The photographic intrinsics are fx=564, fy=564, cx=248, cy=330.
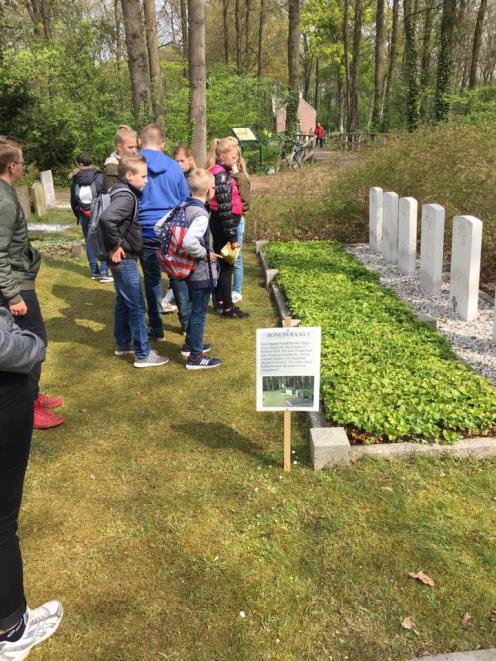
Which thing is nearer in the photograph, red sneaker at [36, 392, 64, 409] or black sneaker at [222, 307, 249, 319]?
red sneaker at [36, 392, 64, 409]

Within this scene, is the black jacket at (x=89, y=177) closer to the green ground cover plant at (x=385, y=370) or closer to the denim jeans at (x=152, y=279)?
the denim jeans at (x=152, y=279)

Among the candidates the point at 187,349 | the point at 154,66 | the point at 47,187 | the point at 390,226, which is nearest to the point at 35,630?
the point at 187,349

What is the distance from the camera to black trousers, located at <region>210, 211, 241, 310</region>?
251 inches

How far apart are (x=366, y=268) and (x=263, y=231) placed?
3.57 meters

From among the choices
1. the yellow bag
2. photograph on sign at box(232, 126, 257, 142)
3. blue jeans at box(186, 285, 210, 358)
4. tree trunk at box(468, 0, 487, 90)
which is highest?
tree trunk at box(468, 0, 487, 90)

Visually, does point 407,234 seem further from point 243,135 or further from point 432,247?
point 243,135

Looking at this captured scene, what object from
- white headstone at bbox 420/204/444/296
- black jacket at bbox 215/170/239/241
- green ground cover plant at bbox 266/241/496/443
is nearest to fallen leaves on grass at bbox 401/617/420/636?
green ground cover plant at bbox 266/241/496/443

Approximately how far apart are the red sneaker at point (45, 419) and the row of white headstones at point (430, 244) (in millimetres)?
4113

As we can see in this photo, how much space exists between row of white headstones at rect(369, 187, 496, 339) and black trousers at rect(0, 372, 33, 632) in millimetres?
4656

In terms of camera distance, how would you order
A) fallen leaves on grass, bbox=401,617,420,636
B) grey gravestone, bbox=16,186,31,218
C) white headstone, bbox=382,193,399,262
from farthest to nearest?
grey gravestone, bbox=16,186,31,218 → white headstone, bbox=382,193,399,262 → fallen leaves on grass, bbox=401,617,420,636

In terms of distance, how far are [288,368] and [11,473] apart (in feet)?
5.96

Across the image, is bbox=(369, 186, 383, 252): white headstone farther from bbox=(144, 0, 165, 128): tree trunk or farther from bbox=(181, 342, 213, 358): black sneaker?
bbox=(144, 0, 165, 128): tree trunk

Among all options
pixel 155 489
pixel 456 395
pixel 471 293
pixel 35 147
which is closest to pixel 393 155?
pixel 471 293

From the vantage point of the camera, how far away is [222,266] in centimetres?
650
